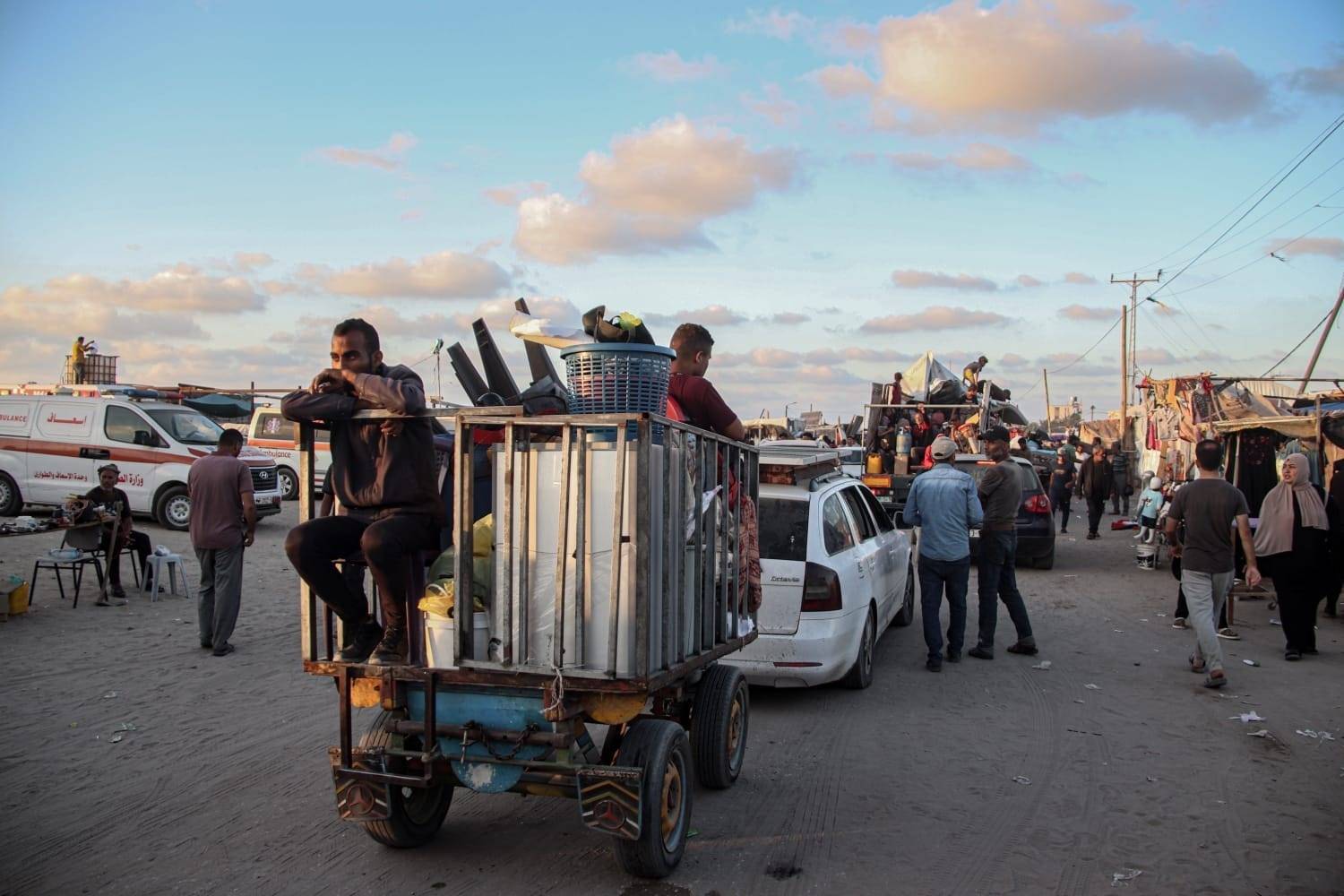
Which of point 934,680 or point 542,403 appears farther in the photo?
point 934,680

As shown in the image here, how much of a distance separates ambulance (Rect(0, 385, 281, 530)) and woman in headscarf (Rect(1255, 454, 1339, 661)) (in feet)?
52.6

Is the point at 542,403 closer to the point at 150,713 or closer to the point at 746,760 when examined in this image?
the point at 746,760

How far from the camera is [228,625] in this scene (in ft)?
29.5

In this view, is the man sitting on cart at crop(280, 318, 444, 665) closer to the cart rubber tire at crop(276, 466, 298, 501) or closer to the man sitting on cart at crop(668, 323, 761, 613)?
the man sitting on cart at crop(668, 323, 761, 613)

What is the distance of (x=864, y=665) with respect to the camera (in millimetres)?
7891

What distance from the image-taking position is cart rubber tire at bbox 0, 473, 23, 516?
56.9 feet

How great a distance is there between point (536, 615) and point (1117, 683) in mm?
6177

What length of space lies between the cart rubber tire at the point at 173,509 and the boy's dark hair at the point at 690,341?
14566mm

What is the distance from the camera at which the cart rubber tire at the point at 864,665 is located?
7754 mm

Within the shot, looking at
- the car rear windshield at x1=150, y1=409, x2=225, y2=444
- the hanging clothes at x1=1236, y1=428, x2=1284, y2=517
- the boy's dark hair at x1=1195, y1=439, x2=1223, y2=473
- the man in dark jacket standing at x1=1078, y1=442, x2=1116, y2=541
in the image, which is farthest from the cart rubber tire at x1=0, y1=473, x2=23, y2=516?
the man in dark jacket standing at x1=1078, y1=442, x2=1116, y2=541

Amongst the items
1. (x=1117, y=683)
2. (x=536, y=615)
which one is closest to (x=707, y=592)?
(x=536, y=615)

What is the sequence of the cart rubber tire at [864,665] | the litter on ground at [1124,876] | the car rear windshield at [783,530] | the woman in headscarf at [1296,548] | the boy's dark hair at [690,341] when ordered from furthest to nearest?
the woman in headscarf at [1296,548] < the cart rubber tire at [864,665] < the car rear windshield at [783,530] < the boy's dark hair at [690,341] < the litter on ground at [1124,876]

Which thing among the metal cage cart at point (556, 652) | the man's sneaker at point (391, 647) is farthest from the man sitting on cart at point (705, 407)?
the man's sneaker at point (391, 647)

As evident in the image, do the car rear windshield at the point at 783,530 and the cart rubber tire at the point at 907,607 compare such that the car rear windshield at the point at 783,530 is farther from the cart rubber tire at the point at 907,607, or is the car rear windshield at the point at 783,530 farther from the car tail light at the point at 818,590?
the cart rubber tire at the point at 907,607
